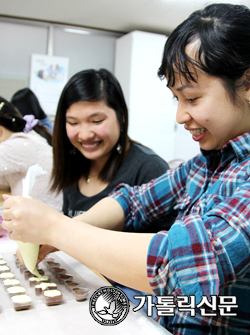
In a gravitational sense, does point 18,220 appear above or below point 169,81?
below

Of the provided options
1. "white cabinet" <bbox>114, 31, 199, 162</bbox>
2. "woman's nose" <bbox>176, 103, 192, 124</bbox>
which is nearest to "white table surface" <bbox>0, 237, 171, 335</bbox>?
"woman's nose" <bbox>176, 103, 192, 124</bbox>

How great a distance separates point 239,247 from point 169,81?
39cm

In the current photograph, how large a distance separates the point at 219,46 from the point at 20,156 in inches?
59.7

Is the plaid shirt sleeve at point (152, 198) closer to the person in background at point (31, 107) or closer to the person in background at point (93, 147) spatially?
the person in background at point (93, 147)

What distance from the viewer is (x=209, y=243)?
1.68 feet

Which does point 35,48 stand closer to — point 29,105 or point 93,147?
point 29,105

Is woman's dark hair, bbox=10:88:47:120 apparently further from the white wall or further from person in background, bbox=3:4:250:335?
person in background, bbox=3:4:250:335

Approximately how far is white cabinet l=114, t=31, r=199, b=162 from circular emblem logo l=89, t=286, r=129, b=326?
391 centimetres

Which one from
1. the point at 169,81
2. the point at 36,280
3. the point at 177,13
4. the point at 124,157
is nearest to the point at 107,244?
the point at 36,280

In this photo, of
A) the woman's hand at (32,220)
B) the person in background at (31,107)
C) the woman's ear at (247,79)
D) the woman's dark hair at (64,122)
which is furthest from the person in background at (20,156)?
the woman's ear at (247,79)

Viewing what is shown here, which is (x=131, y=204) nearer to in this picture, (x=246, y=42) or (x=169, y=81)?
(x=169, y=81)

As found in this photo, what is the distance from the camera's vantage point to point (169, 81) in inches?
29.3

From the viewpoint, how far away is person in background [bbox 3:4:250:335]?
0.52 meters

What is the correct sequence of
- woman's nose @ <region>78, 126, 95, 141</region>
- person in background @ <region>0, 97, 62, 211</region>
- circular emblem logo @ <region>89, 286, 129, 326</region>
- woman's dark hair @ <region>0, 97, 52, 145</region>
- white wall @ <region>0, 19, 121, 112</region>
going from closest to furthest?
circular emblem logo @ <region>89, 286, 129, 326</region>, woman's nose @ <region>78, 126, 95, 141</region>, person in background @ <region>0, 97, 62, 211</region>, woman's dark hair @ <region>0, 97, 52, 145</region>, white wall @ <region>0, 19, 121, 112</region>
